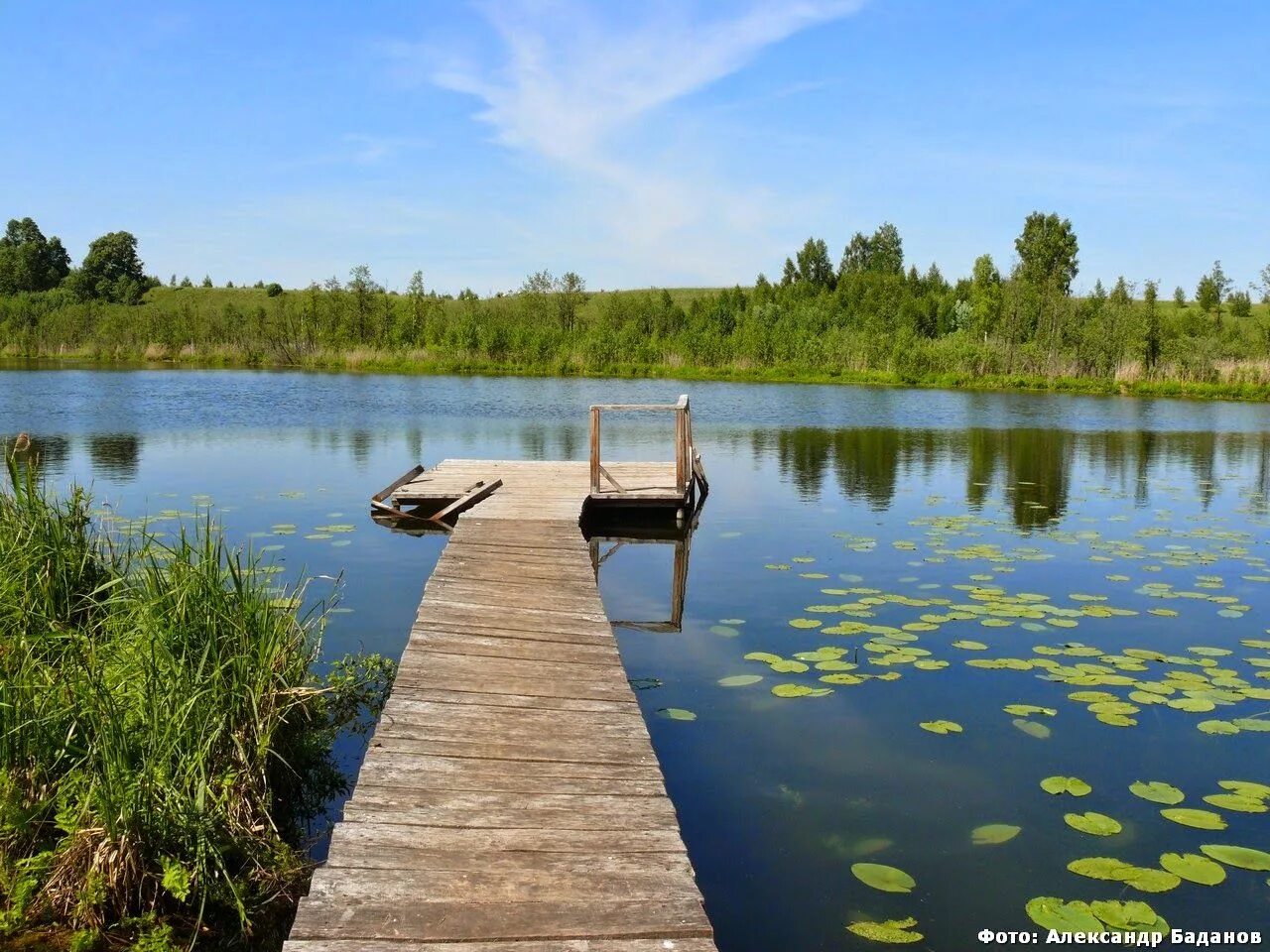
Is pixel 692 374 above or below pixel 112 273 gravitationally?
below

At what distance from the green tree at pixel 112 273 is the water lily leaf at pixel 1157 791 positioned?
72.8m

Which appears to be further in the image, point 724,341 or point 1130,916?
point 724,341

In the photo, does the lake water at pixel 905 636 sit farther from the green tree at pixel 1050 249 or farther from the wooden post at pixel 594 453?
the green tree at pixel 1050 249

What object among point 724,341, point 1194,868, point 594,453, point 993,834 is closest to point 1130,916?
point 1194,868

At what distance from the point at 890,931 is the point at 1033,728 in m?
2.35

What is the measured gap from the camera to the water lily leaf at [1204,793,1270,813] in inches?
184

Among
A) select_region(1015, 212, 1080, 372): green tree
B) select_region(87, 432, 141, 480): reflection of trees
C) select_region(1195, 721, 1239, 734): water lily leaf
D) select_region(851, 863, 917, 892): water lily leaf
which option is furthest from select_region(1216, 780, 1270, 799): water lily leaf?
select_region(1015, 212, 1080, 372): green tree

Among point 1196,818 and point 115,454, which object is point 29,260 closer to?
point 115,454

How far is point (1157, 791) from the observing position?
15.9ft

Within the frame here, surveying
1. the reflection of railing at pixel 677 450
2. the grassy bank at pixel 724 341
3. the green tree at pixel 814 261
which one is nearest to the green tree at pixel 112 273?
the grassy bank at pixel 724 341

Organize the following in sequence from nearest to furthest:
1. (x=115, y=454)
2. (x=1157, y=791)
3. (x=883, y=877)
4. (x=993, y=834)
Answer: (x=883, y=877) → (x=993, y=834) → (x=1157, y=791) → (x=115, y=454)

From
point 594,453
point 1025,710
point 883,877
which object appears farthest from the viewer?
point 594,453

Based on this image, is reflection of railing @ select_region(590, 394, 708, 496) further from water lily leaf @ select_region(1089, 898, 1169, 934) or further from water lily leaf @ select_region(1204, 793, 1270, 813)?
water lily leaf @ select_region(1089, 898, 1169, 934)

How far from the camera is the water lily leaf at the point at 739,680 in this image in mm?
6383
